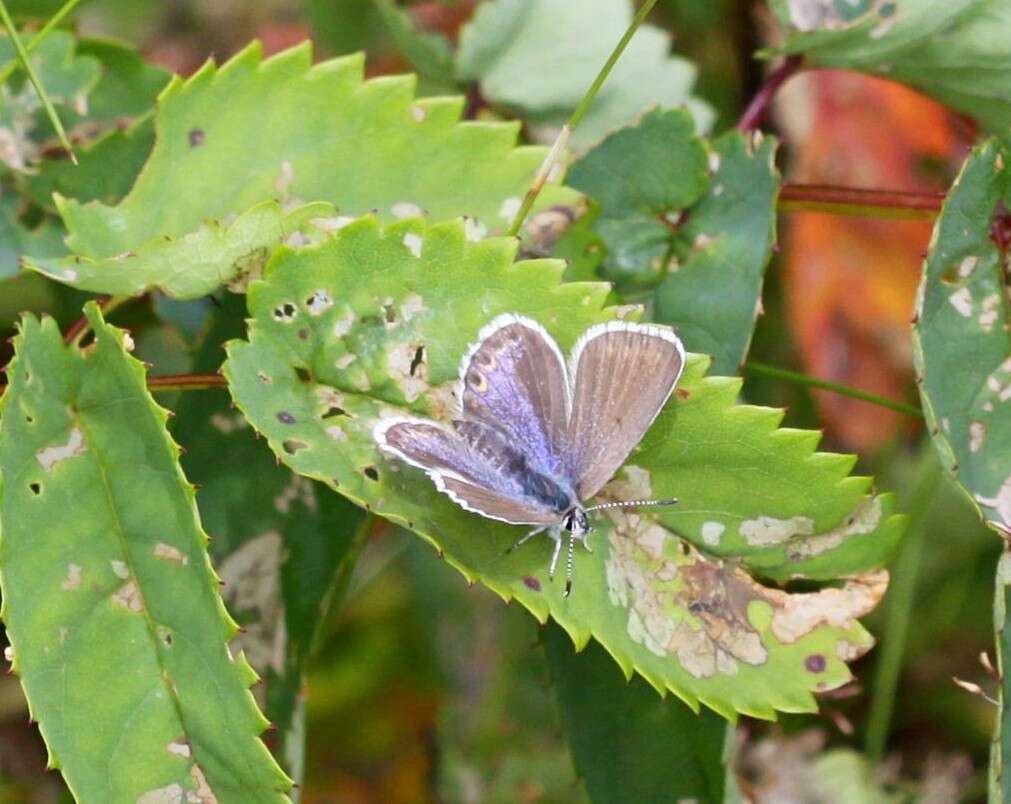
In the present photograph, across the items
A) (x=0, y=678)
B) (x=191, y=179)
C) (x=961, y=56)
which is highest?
(x=961, y=56)

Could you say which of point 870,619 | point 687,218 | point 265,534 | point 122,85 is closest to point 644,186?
point 687,218

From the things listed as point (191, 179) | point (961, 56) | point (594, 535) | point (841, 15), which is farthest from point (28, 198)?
point (961, 56)

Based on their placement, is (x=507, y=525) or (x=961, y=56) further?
(x=961, y=56)

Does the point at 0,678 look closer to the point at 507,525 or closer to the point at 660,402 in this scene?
the point at 507,525

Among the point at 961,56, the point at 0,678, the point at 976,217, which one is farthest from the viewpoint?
the point at 0,678

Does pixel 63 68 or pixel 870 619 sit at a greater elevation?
pixel 63 68

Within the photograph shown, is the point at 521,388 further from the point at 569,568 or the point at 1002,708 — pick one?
the point at 1002,708
